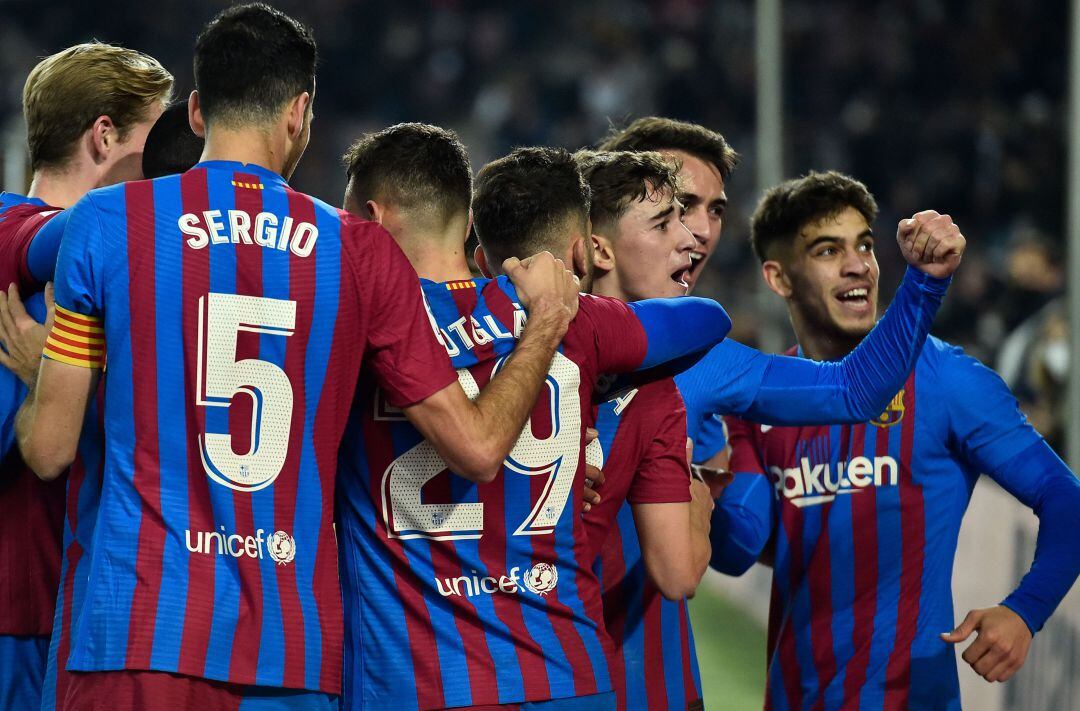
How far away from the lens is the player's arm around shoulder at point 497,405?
100 inches

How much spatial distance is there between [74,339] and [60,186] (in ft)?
2.78

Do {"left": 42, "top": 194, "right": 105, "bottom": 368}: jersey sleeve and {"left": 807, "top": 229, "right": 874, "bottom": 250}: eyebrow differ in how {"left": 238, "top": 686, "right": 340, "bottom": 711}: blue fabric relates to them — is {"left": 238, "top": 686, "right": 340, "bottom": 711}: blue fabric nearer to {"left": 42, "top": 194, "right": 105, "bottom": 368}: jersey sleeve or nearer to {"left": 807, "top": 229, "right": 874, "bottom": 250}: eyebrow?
{"left": 42, "top": 194, "right": 105, "bottom": 368}: jersey sleeve

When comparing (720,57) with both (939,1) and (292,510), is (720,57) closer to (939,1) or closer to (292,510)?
(939,1)

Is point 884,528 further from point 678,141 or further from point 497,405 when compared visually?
point 497,405

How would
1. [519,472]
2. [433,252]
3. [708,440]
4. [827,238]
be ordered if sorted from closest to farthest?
[519,472] < [433,252] < [708,440] < [827,238]

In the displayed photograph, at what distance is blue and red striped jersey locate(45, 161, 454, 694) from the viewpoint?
8.03ft

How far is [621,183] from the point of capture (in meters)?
3.29

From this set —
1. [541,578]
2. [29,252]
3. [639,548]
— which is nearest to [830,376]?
[639,548]

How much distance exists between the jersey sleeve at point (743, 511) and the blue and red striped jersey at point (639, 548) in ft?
1.00

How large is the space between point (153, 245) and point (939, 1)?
44.2 ft

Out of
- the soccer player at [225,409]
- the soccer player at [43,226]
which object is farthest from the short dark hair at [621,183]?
the soccer player at [43,226]

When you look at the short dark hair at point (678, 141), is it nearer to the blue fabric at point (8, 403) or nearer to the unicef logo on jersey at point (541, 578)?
the unicef logo on jersey at point (541, 578)

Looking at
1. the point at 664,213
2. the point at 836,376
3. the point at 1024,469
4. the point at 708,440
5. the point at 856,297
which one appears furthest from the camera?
the point at 856,297

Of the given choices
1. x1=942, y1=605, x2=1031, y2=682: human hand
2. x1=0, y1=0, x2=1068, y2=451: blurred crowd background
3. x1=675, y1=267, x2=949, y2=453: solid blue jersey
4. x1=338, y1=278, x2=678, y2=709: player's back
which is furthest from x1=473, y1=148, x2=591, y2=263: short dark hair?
x1=0, y1=0, x2=1068, y2=451: blurred crowd background
